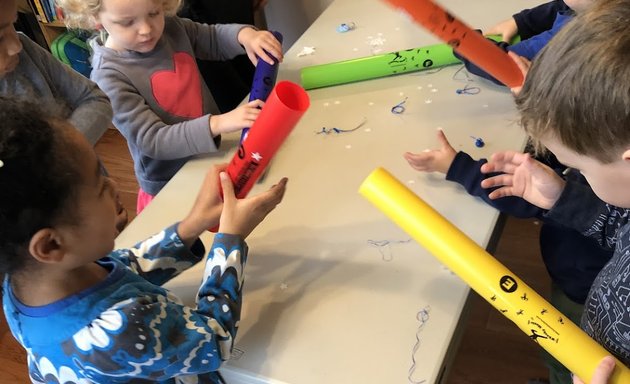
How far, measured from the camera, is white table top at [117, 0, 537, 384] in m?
0.70

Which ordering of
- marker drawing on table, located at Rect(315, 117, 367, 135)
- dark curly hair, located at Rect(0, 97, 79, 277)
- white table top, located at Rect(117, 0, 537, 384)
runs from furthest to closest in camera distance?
marker drawing on table, located at Rect(315, 117, 367, 135) < white table top, located at Rect(117, 0, 537, 384) < dark curly hair, located at Rect(0, 97, 79, 277)

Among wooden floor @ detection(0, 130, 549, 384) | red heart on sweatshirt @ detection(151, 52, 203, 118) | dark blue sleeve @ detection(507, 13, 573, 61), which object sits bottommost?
wooden floor @ detection(0, 130, 549, 384)

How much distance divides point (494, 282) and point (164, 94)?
754 mm

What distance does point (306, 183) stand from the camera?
0.95m

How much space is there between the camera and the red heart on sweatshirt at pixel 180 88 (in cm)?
116

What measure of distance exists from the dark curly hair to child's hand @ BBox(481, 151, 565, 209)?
549 millimetres

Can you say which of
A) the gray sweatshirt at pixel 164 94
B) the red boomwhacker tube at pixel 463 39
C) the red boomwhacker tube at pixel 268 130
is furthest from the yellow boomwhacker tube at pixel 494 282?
the gray sweatshirt at pixel 164 94

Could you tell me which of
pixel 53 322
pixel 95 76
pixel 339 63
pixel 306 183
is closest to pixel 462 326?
pixel 306 183

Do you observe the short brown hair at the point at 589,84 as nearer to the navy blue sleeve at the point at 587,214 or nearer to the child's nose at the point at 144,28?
the navy blue sleeve at the point at 587,214

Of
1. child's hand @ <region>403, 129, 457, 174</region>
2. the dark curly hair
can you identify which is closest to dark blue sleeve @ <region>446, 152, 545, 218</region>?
child's hand @ <region>403, 129, 457, 174</region>

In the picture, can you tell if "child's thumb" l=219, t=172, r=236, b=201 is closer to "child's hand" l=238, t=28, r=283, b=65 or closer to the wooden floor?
"child's hand" l=238, t=28, r=283, b=65

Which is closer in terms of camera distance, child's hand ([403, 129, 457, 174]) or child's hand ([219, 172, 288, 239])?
child's hand ([219, 172, 288, 239])

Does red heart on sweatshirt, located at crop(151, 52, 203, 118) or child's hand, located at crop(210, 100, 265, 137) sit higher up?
child's hand, located at crop(210, 100, 265, 137)

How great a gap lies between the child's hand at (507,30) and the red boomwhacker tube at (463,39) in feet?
0.72
